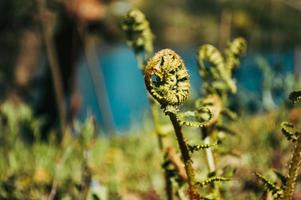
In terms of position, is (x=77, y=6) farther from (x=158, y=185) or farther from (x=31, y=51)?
(x=158, y=185)

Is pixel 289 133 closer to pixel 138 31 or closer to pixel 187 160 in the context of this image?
pixel 187 160

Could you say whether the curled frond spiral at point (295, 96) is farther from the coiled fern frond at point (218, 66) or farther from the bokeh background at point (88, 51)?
the bokeh background at point (88, 51)

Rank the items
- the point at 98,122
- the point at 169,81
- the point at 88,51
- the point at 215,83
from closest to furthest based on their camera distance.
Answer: the point at 169,81
the point at 215,83
the point at 88,51
the point at 98,122

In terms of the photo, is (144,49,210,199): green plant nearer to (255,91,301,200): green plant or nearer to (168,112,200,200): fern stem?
(168,112,200,200): fern stem

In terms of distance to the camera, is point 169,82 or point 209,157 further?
point 209,157

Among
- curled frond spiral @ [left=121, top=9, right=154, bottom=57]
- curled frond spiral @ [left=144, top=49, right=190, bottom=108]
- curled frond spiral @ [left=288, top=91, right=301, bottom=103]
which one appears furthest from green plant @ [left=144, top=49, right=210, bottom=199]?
curled frond spiral @ [left=121, top=9, right=154, bottom=57]

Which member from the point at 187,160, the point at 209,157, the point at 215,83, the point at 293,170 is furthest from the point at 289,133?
the point at 215,83
